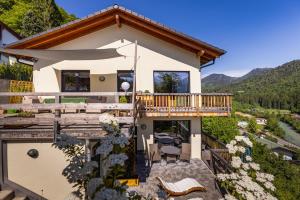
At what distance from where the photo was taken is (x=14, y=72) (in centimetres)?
2061

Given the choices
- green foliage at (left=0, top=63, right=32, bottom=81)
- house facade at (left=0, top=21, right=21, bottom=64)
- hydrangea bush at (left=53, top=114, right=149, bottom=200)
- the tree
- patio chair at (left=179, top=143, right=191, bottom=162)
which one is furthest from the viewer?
the tree

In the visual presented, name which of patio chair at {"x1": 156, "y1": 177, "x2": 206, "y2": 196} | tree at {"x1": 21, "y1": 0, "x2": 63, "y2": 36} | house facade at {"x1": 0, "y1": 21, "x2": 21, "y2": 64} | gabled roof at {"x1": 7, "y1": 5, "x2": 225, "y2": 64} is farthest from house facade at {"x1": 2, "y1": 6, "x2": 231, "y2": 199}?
tree at {"x1": 21, "y1": 0, "x2": 63, "y2": 36}

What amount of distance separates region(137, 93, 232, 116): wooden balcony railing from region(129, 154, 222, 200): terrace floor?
2575mm

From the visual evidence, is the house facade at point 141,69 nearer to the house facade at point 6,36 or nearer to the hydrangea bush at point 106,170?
the hydrangea bush at point 106,170

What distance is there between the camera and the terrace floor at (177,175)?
8234mm

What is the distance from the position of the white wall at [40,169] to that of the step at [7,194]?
14.3 inches

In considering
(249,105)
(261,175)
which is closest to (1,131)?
(261,175)

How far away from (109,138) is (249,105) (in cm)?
14156

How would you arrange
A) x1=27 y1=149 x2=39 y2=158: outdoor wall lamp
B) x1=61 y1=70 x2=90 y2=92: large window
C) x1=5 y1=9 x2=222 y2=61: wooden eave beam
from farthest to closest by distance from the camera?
x1=61 y1=70 x2=90 y2=92: large window < x1=5 y1=9 x2=222 y2=61: wooden eave beam < x1=27 y1=149 x2=39 y2=158: outdoor wall lamp

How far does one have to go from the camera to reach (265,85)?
154 meters

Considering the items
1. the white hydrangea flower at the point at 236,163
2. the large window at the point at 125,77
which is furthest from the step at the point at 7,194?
the large window at the point at 125,77

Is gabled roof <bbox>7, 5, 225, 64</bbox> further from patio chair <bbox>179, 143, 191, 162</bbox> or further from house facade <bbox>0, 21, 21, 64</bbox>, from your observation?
house facade <bbox>0, 21, 21, 64</bbox>

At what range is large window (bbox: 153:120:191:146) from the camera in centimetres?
1364

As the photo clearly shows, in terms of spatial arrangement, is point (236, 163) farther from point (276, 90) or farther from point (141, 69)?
point (276, 90)
